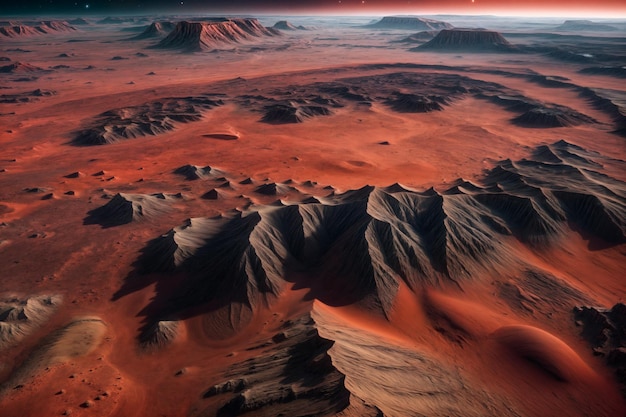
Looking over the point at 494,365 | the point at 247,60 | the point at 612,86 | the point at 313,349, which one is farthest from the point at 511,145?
the point at 247,60

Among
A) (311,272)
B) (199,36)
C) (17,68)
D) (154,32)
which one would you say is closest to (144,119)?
(311,272)

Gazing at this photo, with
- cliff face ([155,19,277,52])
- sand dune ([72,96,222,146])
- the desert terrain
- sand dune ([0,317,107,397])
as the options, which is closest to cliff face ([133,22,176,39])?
cliff face ([155,19,277,52])

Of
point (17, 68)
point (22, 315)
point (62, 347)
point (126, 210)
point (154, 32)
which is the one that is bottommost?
point (62, 347)

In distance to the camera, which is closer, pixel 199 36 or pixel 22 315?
pixel 22 315

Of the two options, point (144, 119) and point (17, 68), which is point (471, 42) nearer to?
point (144, 119)

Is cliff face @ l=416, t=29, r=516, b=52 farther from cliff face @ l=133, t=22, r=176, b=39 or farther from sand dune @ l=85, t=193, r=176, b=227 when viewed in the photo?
sand dune @ l=85, t=193, r=176, b=227
